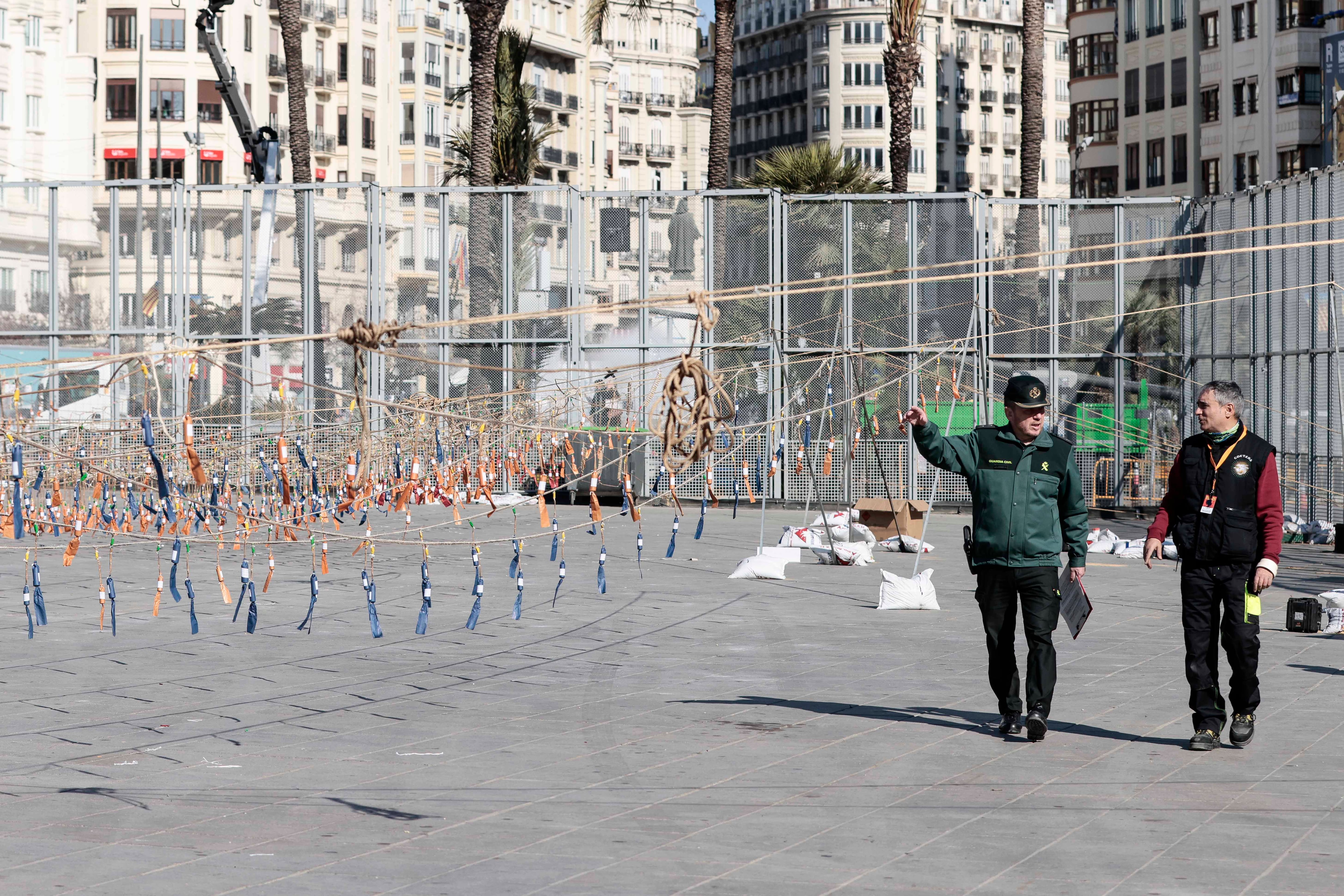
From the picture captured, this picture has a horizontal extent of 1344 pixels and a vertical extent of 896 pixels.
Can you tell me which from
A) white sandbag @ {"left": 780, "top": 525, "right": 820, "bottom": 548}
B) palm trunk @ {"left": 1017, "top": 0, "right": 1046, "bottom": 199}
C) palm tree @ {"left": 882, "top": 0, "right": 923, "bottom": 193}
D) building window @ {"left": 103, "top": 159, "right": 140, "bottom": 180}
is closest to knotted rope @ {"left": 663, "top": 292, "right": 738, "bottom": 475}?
white sandbag @ {"left": 780, "top": 525, "right": 820, "bottom": 548}

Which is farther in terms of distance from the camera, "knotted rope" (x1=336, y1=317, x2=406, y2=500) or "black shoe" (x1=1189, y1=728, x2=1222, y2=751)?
"knotted rope" (x1=336, y1=317, x2=406, y2=500)

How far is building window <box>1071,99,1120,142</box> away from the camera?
71938 millimetres

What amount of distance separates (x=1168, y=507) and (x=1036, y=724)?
1.21 metres

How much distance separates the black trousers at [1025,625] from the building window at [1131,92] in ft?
210

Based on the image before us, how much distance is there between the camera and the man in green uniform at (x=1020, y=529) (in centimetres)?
866

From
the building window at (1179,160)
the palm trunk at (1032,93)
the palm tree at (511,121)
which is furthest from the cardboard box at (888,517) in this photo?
the building window at (1179,160)

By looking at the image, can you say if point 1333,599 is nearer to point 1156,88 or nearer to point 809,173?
point 809,173

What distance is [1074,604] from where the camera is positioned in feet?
29.9

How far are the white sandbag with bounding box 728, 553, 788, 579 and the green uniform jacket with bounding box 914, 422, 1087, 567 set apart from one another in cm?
792

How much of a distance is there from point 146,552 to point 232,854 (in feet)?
46.7

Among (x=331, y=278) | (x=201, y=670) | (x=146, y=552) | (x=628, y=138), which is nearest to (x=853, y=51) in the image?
(x=628, y=138)

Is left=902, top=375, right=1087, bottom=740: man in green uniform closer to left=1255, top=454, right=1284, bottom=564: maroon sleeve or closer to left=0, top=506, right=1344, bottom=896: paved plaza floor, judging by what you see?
left=0, top=506, right=1344, bottom=896: paved plaza floor

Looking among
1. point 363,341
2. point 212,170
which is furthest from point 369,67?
point 363,341

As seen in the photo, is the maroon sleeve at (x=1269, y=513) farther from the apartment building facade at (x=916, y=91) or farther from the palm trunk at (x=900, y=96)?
the apartment building facade at (x=916, y=91)
